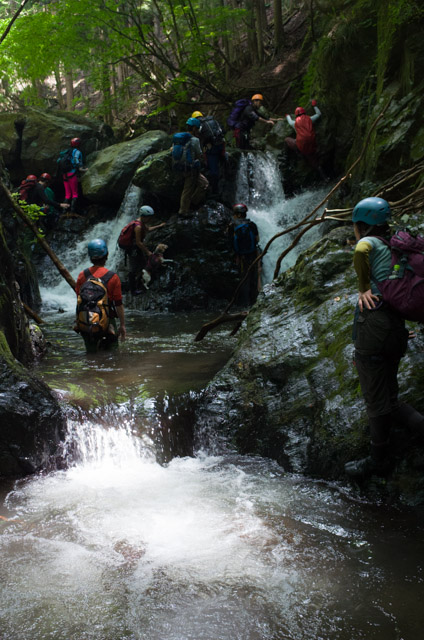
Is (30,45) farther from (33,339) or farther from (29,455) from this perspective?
(29,455)

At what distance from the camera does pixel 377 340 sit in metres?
3.83

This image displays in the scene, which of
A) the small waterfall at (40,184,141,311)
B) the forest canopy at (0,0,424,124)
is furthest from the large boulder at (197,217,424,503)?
the small waterfall at (40,184,141,311)

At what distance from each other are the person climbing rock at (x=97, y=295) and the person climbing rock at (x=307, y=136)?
8.35 meters

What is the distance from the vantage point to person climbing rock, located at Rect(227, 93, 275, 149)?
15.6 m

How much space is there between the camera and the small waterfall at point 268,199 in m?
14.0

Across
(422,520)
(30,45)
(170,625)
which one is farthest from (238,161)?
(170,625)

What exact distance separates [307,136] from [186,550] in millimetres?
12207

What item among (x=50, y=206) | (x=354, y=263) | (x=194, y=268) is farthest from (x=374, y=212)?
(x=50, y=206)

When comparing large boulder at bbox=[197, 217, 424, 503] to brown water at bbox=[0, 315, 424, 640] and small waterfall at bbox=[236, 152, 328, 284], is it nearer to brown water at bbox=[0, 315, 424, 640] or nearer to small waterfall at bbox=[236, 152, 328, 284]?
brown water at bbox=[0, 315, 424, 640]

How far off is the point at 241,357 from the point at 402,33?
7.51 meters

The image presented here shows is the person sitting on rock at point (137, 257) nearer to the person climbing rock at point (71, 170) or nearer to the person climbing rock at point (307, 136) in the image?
the person climbing rock at point (307, 136)

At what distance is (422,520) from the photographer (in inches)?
146

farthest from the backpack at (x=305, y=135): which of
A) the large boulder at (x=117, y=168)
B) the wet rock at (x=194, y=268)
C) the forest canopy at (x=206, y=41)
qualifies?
the large boulder at (x=117, y=168)

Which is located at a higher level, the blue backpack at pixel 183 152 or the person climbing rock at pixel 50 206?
the blue backpack at pixel 183 152
